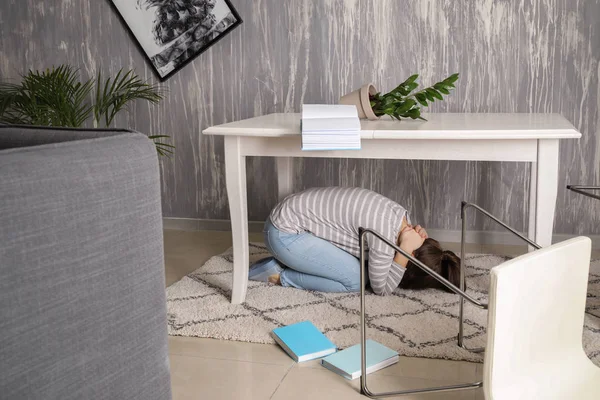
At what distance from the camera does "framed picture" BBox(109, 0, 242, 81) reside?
3.35 m

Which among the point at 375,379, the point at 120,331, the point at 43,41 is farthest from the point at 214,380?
the point at 43,41

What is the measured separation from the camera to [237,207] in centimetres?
232

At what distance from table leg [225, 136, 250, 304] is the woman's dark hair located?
2.04 ft

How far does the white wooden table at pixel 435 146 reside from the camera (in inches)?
81.2

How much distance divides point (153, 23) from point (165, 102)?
413 millimetres

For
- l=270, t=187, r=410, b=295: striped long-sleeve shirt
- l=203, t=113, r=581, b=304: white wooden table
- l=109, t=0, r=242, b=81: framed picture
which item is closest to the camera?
l=203, t=113, r=581, b=304: white wooden table

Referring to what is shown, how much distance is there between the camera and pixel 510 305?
1.26 m

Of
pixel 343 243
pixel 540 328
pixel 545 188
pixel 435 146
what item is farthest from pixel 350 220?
pixel 540 328

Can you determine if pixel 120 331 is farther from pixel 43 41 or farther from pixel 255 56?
pixel 43 41

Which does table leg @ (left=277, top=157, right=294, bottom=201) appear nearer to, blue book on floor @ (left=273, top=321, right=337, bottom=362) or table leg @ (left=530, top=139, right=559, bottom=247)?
blue book on floor @ (left=273, top=321, right=337, bottom=362)

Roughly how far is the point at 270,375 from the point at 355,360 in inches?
9.8

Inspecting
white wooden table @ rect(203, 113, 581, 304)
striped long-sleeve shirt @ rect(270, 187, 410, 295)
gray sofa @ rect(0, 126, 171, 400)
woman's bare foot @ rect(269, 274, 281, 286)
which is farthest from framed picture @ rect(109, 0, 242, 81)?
gray sofa @ rect(0, 126, 171, 400)

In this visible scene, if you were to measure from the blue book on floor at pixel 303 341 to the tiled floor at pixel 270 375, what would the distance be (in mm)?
26

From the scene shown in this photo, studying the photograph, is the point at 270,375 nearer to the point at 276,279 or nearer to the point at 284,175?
the point at 276,279
